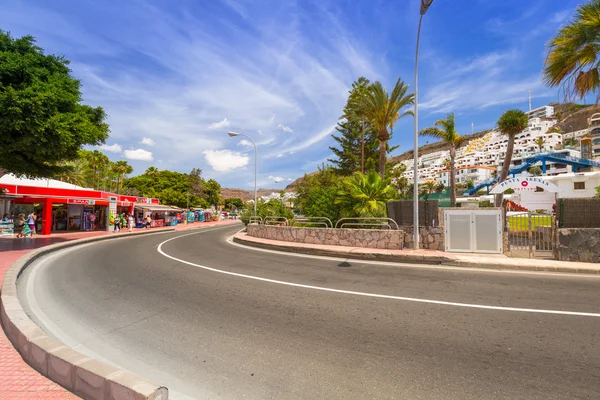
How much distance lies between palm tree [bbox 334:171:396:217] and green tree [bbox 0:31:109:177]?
13312 mm

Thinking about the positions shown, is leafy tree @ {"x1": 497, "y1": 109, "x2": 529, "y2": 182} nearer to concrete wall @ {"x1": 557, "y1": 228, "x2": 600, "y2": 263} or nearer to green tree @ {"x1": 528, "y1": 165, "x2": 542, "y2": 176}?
concrete wall @ {"x1": 557, "y1": 228, "x2": 600, "y2": 263}

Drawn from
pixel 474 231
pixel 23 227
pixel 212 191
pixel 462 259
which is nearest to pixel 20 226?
pixel 23 227

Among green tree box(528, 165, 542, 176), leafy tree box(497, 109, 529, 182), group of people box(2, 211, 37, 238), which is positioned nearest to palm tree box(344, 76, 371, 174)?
leafy tree box(497, 109, 529, 182)

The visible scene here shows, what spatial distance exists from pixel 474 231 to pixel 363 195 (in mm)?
5940

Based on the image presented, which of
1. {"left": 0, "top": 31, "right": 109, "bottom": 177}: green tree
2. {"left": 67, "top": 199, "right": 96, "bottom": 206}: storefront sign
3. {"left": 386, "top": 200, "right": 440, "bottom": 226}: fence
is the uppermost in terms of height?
{"left": 0, "top": 31, "right": 109, "bottom": 177}: green tree

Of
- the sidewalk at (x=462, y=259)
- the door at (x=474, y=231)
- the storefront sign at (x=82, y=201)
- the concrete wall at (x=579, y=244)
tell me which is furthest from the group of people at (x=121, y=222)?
the concrete wall at (x=579, y=244)

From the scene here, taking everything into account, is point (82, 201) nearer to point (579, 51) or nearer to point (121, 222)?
point (121, 222)

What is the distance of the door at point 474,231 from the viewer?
11.0 m

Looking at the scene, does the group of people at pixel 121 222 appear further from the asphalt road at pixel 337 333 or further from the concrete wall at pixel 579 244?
the concrete wall at pixel 579 244

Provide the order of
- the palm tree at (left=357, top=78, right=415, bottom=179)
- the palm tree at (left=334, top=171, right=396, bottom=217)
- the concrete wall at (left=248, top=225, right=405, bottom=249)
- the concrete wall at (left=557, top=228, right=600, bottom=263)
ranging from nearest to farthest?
the concrete wall at (left=557, top=228, right=600, bottom=263)
the concrete wall at (left=248, top=225, right=405, bottom=249)
the palm tree at (left=334, top=171, right=396, bottom=217)
the palm tree at (left=357, top=78, right=415, bottom=179)

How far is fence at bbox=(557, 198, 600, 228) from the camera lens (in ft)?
32.9

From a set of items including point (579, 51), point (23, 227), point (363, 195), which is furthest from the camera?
point (23, 227)

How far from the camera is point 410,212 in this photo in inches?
490

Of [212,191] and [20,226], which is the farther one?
[212,191]
